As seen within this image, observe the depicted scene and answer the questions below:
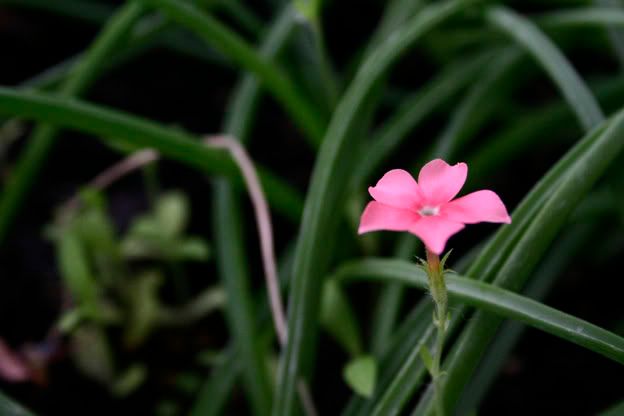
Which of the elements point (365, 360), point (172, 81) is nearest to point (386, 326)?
point (365, 360)

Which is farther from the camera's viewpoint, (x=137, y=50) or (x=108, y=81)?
(x=108, y=81)

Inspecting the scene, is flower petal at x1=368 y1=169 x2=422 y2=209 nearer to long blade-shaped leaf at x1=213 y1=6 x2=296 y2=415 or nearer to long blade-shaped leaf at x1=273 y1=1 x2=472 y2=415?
long blade-shaped leaf at x1=273 y1=1 x2=472 y2=415

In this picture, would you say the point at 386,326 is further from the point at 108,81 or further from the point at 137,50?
the point at 108,81

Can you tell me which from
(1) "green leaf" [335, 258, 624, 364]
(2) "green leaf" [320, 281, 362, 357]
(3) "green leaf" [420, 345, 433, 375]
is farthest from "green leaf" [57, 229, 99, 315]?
(3) "green leaf" [420, 345, 433, 375]

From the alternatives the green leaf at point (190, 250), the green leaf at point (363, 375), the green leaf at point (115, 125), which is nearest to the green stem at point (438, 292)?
the green leaf at point (363, 375)

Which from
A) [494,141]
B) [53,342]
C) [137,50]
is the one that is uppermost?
[494,141]
